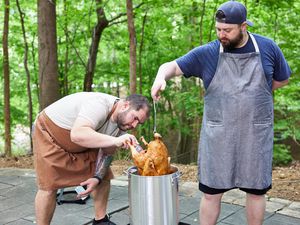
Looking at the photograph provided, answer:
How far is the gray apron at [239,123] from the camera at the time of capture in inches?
105

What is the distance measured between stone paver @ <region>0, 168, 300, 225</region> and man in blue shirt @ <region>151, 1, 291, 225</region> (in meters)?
0.95

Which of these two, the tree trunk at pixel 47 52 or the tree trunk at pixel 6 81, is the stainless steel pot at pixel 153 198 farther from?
the tree trunk at pixel 6 81

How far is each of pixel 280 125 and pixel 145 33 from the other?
3819 millimetres

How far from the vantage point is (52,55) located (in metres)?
6.70

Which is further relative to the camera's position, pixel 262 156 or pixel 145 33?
pixel 145 33

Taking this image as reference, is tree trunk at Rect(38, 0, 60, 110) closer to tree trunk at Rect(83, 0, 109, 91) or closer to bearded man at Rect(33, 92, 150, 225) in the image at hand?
tree trunk at Rect(83, 0, 109, 91)

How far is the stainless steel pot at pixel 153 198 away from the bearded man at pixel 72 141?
14.4 inches

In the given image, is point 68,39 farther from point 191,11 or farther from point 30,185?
point 30,185

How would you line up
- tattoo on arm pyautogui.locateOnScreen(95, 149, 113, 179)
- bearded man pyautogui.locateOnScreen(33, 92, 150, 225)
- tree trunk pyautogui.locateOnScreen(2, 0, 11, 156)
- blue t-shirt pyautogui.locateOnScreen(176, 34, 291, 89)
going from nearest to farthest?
blue t-shirt pyautogui.locateOnScreen(176, 34, 291, 89) < bearded man pyautogui.locateOnScreen(33, 92, 150, 225) < tattoo on arm pyautogui.locateOnScreen(95, 149, 113, 179) < tree trunk pyautogui.locateOnScreen(2, 0, 11, 156)

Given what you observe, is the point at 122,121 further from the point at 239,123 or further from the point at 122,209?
the point at 122,209

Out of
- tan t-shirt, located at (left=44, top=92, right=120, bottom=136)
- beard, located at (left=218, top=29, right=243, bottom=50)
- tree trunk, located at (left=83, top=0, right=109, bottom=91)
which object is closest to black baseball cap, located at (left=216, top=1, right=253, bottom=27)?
beard, located at (left=218, top=29, right=243, bottom=50)

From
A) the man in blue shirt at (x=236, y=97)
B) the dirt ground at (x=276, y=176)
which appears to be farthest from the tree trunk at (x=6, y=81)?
the man in blue shirt at (x=236, y=97)

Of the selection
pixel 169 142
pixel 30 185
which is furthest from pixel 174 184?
pixel 169 142

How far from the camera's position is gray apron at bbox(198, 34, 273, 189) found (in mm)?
2656
